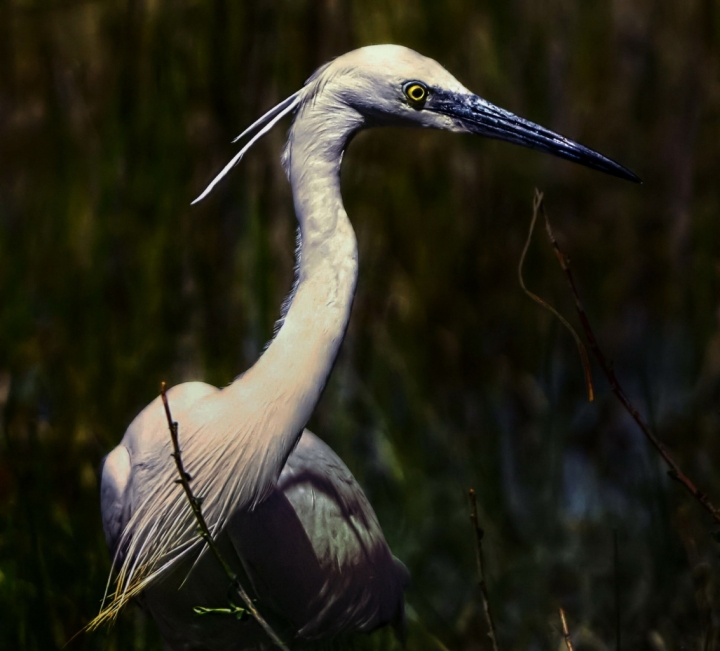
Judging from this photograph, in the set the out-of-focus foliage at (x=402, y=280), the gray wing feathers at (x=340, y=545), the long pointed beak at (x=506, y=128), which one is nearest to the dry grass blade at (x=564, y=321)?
the long pointed beak at (x=506, y=128)

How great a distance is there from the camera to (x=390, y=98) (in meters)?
1.03

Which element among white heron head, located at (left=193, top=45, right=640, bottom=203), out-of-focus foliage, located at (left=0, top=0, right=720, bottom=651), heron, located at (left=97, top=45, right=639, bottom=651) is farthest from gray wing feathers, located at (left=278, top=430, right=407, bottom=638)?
white heron head, located at (left=193, top=45, right=640, bottom=203)

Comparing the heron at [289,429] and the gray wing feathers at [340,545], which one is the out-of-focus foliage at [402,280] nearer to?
the gray wing feathers at [340,545]

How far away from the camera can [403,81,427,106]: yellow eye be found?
103 centimetres

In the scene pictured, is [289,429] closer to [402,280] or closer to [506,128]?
[506,128]

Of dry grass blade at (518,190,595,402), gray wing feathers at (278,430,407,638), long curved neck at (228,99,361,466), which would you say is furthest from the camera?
gray wing feathers at (278,430,407,638)

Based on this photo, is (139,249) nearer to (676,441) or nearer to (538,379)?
(538,379)

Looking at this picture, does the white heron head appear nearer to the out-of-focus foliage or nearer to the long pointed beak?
the long pointed beak

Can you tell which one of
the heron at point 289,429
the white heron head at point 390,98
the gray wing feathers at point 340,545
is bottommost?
the gray wing feathers at point 340,545

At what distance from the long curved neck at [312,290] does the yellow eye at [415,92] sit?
63mm

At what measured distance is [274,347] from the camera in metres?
1.02

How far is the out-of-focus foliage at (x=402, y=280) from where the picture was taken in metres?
1.80

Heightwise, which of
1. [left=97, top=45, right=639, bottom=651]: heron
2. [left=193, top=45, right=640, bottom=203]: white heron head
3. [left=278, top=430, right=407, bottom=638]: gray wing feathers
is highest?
[left=193, top=45, right=640, bottom=203]: white heron head

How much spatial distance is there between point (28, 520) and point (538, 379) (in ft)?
3.65
